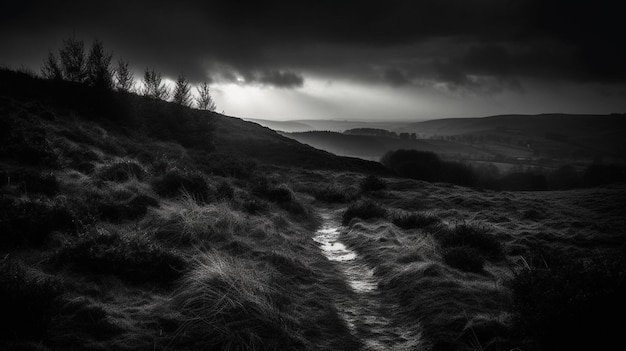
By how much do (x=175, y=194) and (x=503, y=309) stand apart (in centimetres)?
974

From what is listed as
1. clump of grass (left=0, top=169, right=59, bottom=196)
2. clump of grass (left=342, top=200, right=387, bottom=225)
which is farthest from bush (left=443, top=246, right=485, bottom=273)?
clump of grass (left=0, top=169, right=59, bottom=196)

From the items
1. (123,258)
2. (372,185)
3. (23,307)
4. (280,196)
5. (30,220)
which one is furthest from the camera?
(372,185)

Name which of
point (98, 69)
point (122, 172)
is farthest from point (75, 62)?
point (122, 172)

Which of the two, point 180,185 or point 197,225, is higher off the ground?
point 180,185

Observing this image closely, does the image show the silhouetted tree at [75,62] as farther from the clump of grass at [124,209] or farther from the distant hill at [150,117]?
the clump of grass at [124,209]

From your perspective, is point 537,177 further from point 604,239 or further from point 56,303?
point 56,303

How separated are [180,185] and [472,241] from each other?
9507mm

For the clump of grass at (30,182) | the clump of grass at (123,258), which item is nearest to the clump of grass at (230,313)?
the clump of grass at (123,258)

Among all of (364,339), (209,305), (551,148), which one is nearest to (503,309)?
(364,339)

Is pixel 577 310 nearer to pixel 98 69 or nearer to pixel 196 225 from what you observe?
pixel 196 225

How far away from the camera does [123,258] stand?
19.2ft

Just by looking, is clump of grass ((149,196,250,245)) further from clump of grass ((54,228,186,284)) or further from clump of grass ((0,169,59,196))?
clump of grass ((0,169,59,196))

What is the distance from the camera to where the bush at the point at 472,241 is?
933 centimetres

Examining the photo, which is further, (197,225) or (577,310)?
(197,225)
